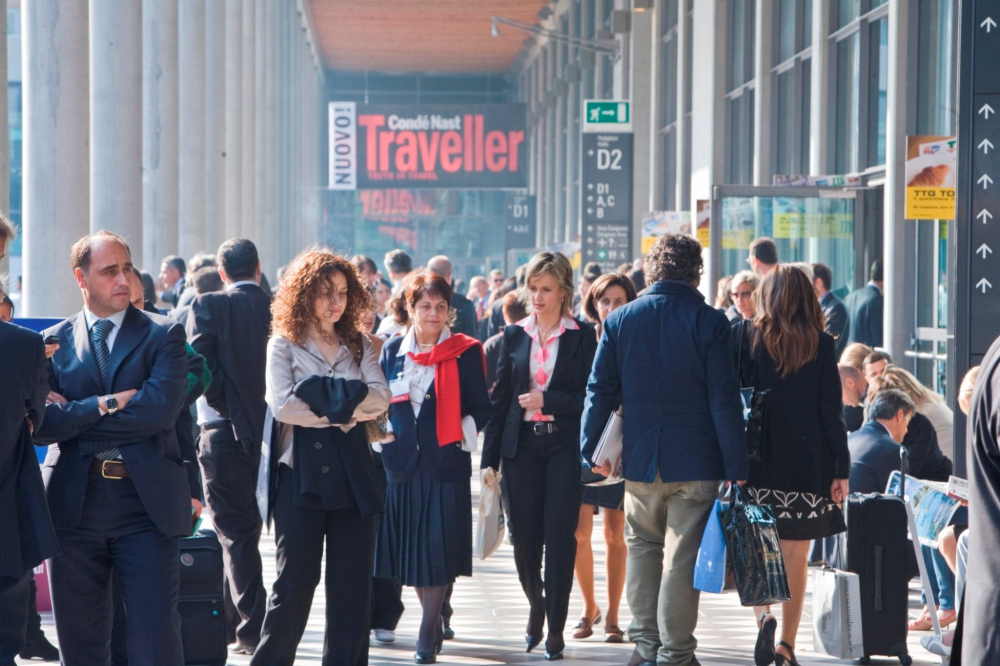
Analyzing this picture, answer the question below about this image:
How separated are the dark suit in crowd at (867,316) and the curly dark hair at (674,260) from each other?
6.55 m

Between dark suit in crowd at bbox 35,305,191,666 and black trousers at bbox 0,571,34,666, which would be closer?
black trousers at bbox 0,571,34,666

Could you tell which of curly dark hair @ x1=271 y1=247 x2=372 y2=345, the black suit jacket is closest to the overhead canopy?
the black suit jacket

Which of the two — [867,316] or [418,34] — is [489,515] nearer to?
[867,316]

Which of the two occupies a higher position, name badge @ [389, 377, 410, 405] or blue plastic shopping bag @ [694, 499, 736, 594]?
name badge @ [389, 377, 410, 405]

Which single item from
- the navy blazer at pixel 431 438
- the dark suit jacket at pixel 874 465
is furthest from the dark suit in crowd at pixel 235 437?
the dark suit jacket at pixel 874 465

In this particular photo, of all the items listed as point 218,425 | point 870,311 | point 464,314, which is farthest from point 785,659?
point 870,311

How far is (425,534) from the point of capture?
19.4 ft

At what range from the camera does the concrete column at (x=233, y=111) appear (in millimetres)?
24484

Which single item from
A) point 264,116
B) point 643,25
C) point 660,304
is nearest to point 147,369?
point 660,304

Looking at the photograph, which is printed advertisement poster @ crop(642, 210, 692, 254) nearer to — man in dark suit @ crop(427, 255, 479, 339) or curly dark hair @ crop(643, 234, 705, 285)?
man in dark suit @ crop(427, 255, 479, 339)

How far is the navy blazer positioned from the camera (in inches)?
234

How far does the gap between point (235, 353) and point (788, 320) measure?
2.63m

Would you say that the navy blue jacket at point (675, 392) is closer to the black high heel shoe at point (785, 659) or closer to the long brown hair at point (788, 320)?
the long brown hair at point (788, 320)

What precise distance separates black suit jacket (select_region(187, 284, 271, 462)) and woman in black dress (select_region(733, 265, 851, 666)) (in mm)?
2362
